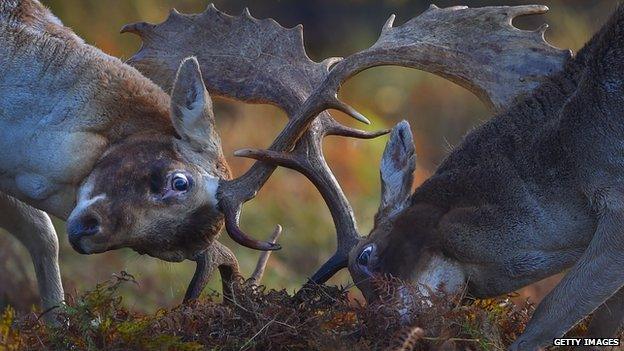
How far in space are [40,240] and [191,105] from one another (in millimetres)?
2151

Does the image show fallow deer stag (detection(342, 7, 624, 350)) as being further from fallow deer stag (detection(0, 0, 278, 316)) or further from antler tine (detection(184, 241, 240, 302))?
fallow deer stag (detection(0, 0, 278, 316))

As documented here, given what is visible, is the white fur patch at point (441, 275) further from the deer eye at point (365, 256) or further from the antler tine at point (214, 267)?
the antler tine at point (214, 267)

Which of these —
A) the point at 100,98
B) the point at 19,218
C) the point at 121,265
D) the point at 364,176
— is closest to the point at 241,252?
the point at 121,265

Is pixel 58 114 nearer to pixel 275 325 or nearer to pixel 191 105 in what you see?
pixel 191 105

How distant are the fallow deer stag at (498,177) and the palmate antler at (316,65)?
1 cm

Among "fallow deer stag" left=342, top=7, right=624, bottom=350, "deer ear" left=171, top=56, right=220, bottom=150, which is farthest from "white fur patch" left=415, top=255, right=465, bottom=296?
"deer ear" left=171, top=56, right=220, bottom=150

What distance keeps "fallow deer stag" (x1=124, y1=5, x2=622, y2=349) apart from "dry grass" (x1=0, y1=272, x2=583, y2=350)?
0.29 meters

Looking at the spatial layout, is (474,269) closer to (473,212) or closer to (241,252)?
(473,212)

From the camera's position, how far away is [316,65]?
9.37 metres

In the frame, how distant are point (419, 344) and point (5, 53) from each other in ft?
11.2

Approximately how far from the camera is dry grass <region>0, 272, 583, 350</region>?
24.0ft

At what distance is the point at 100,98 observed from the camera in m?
8.57

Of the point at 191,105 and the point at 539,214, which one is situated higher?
the point at 191,105

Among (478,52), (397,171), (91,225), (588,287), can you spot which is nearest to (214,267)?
(91,225)
